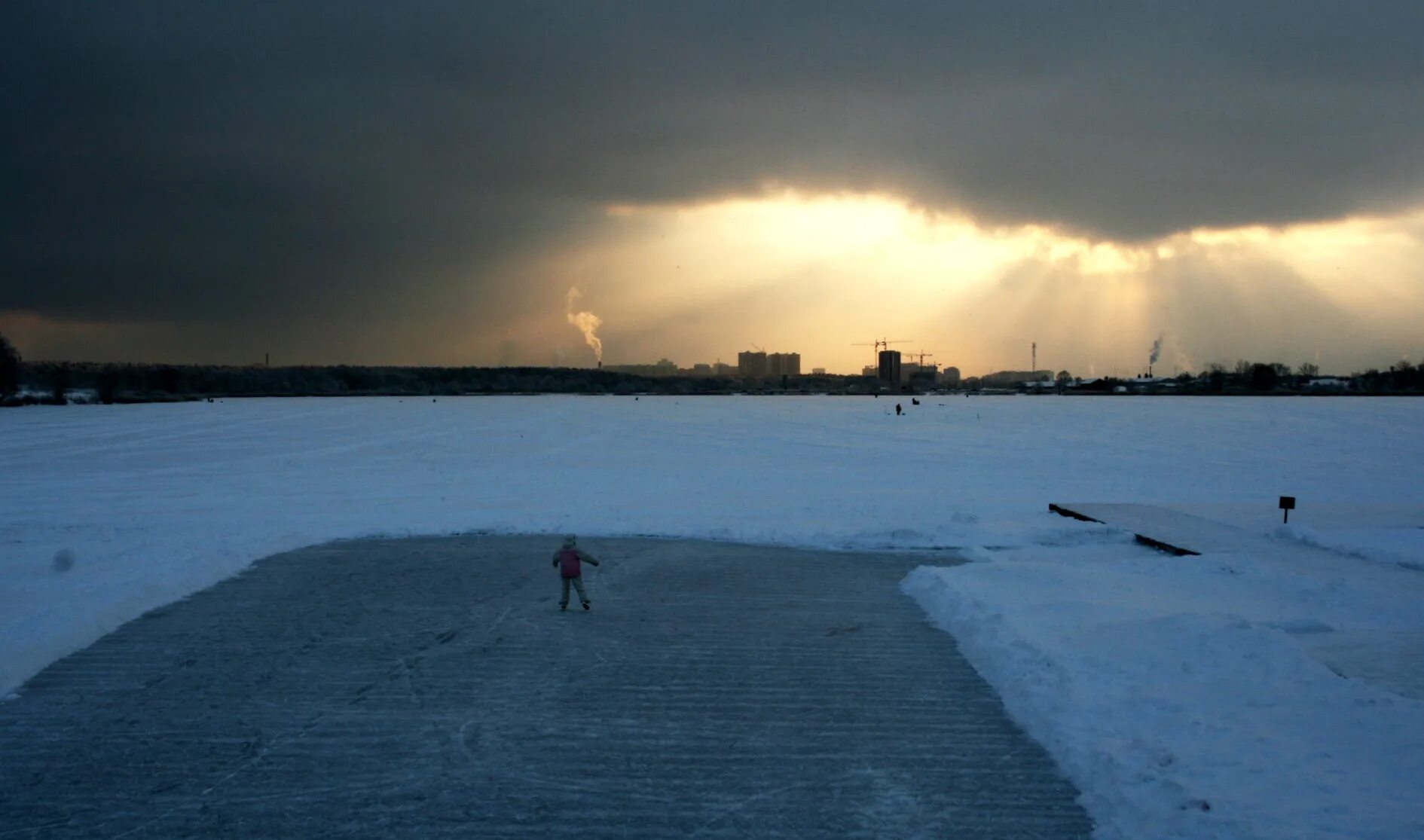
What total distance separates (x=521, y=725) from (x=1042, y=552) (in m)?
8.70

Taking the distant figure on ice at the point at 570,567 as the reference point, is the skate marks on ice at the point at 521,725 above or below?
below

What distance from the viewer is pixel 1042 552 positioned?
12680mm

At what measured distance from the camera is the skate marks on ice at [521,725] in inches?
192

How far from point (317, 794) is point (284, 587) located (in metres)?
5.69

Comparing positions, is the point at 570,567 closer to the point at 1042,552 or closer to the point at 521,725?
the point at 521,725

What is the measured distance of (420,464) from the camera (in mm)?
29000

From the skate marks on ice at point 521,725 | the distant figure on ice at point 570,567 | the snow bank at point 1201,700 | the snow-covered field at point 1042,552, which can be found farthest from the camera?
the distant figure on ice at point 570,567

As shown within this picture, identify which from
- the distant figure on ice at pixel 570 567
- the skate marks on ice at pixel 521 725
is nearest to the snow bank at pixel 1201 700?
the skate marks on ice at pixel 521 725

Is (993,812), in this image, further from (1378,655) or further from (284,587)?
(284,587)

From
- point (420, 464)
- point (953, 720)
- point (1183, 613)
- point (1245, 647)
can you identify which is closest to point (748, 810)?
point (953, 720)

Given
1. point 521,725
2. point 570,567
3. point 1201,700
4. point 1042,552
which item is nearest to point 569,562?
point 570,567

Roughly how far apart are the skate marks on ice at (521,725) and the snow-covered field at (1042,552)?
56 cm

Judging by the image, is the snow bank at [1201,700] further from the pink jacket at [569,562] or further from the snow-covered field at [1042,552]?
the pink jacket at [569,562]

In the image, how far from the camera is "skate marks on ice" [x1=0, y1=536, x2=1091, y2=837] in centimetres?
487
